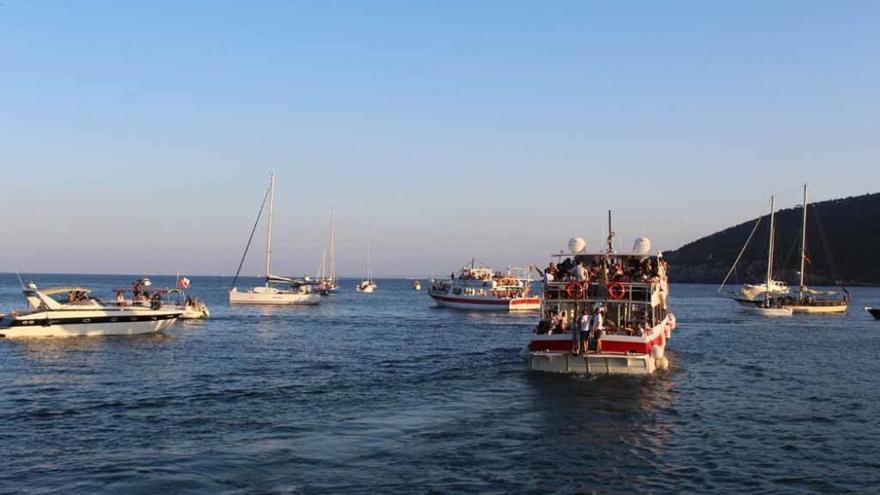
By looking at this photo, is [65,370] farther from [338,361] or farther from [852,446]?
[852,446]

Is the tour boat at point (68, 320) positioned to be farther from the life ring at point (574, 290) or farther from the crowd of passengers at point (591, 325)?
the life ring at point (574, 290)

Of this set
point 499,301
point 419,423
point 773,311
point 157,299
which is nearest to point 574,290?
point 419,423

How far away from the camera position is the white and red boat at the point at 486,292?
100 m

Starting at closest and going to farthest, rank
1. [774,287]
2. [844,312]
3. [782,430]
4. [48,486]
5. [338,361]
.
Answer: [48,486], [782,430], [338,361], [844,312], [774,287]

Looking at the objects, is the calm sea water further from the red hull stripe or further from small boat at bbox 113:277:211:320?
the red hull stripe

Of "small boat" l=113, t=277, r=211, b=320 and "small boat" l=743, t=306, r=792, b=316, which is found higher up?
"small boat" l=113, t=277, r=211, b=320

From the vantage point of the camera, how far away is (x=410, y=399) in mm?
28422

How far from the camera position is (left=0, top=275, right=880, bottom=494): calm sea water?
709 inches

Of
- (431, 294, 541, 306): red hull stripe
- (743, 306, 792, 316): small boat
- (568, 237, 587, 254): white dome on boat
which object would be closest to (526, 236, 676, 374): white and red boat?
(568, 237, 587, 254): white dome on boat

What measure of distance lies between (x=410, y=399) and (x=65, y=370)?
1803 cm

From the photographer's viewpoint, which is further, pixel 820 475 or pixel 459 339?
pixel 459 339

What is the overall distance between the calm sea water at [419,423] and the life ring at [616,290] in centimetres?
435

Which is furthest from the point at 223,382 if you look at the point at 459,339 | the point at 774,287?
the point at 774,287

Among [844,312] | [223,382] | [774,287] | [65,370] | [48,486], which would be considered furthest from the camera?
[774,287]
